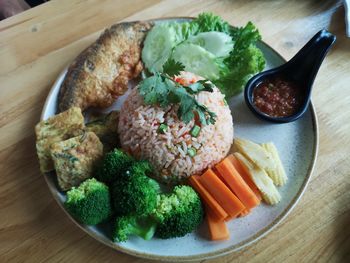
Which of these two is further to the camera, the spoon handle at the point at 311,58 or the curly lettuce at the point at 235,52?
the curly lettuce at the point at 235,52

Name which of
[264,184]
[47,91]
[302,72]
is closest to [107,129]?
[47,91]

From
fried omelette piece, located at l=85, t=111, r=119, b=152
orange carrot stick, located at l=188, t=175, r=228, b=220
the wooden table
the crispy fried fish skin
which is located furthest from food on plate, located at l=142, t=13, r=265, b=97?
orange carrot stick, located at l=188, t=175, r=228, b=220

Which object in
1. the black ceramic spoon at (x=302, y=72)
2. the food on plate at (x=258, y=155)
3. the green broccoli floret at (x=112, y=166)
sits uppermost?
the green broccoli floret at (x=112, y=166)

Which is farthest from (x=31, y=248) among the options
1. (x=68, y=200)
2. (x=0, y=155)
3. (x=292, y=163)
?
(x=292, y=163)

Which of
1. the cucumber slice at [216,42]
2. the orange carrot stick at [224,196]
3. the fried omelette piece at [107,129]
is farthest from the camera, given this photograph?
the cucumber slice at [216,42]

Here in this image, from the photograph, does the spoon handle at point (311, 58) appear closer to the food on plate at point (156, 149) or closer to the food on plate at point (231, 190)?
the food on plate at point (156, 149)

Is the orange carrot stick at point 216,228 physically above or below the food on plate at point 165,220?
below

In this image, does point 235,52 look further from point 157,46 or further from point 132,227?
point 132,227

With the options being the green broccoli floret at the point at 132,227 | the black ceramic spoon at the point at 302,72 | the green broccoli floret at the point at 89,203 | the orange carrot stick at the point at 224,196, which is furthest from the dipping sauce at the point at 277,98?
the green broccoli floret at the point at 89,203
